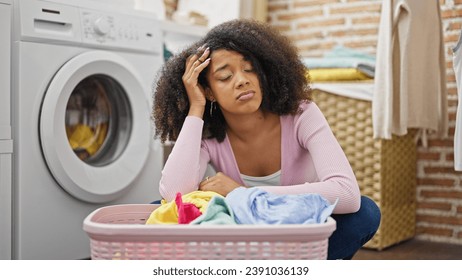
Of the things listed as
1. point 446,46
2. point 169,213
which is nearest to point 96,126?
point 169,213

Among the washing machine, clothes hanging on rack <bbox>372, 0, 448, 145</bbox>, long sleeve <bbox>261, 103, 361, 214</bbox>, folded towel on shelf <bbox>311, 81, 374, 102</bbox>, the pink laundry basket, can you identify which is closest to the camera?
the pink laundry basket

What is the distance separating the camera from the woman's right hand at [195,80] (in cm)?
150

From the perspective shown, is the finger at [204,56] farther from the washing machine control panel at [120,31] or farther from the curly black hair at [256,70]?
the washing machine control panel at [120,31]

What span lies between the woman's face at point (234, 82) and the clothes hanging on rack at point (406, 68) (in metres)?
0.86

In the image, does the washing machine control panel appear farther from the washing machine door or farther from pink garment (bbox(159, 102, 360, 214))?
pink garment (bbox(159, 102, 360, 214))

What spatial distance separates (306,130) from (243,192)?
0.34m

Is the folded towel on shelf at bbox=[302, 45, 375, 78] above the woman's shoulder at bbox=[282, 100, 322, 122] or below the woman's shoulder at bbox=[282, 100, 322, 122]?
above

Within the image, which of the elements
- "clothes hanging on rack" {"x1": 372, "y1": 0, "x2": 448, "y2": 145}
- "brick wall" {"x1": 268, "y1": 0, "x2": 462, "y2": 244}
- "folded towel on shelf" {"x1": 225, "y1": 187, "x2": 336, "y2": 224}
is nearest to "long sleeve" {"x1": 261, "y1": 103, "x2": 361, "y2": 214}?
"folded towel on shelf" {"x1": 225, "y1": 187, "x2": 336, "y2": 224}

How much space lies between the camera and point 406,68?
7.21 ft

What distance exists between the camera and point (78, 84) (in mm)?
2041

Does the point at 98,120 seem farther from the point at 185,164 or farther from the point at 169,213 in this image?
the point at 169,213

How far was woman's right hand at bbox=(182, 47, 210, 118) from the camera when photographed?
1.50m

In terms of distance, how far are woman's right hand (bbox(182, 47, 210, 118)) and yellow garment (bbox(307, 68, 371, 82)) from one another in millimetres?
940

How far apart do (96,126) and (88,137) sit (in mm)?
54
